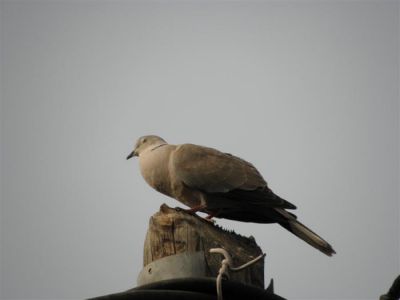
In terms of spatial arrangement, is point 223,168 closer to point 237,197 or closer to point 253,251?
point 237,197

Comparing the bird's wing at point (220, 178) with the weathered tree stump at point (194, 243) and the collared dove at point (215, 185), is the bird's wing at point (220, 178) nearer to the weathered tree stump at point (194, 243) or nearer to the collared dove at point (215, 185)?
the collared dove at point (215, 185)

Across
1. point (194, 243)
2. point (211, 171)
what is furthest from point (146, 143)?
point (194, 243)

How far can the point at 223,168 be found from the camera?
5773 millimetres

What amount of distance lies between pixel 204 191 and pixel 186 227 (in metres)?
2.20

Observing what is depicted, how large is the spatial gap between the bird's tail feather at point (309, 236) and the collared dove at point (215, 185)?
0.09ft

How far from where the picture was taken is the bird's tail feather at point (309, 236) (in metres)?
5.04

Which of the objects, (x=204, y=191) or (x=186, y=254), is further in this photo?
(x=204, y=191)

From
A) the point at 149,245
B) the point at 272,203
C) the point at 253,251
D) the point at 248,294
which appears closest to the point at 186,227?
the point at 149,245

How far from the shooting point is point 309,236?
5.12 meters

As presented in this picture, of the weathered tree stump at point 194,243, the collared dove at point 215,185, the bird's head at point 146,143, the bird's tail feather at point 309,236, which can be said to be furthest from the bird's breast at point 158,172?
the weathered tree stump at point 194,243

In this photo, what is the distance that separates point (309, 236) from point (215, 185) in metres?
0.98

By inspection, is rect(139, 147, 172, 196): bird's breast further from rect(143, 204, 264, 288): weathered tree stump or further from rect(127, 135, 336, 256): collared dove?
rect(143, 204, 264, 288): weathered tree stump

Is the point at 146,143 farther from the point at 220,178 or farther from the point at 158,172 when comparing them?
the point at 220,178

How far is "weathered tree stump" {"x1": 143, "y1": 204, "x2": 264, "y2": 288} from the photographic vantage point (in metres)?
3.28
